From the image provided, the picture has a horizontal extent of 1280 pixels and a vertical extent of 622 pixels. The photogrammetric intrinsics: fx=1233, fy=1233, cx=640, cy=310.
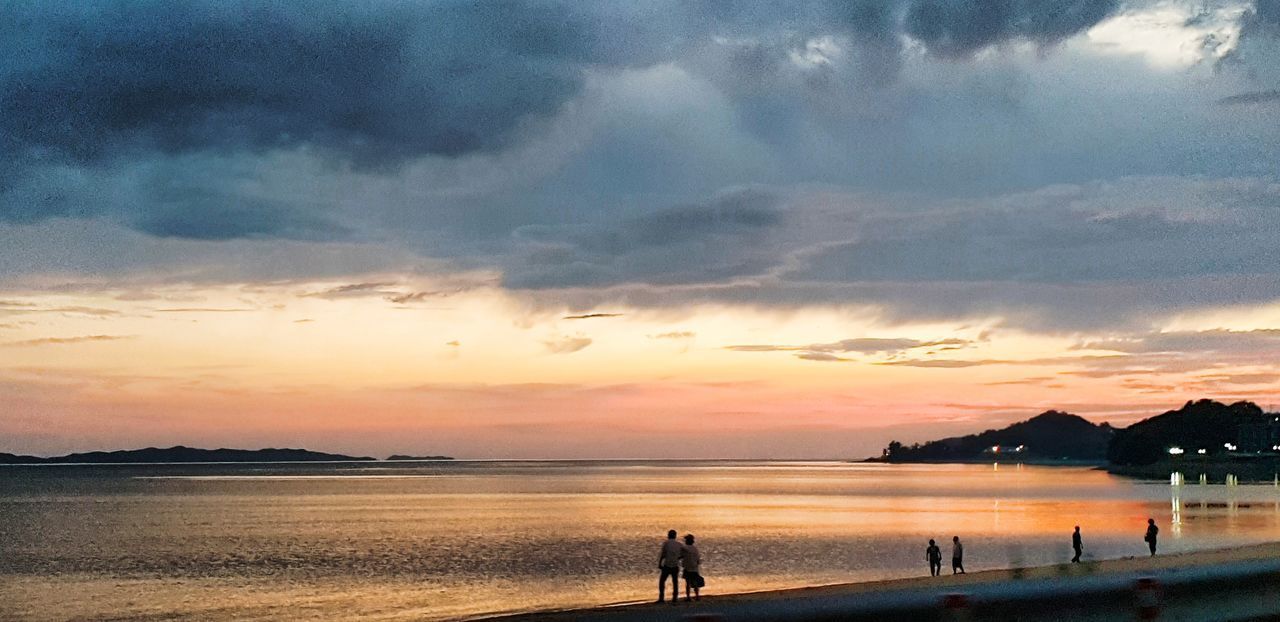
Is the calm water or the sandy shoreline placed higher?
the sandy shoreline

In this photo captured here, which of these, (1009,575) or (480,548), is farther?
(480,548)

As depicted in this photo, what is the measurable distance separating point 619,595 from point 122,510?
4461 inches

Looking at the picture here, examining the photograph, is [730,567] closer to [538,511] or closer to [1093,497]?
[538,511]

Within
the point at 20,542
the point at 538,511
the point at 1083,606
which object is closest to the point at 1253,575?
the point at 1083,606

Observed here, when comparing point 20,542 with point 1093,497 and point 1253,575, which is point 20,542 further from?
point 1093,497

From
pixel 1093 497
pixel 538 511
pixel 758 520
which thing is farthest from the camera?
pixel 1093 497

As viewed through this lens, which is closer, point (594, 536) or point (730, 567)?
point (730, 567)

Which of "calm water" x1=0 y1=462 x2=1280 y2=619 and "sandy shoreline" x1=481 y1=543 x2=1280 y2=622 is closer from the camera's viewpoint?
"sandy shoreline" x1=481 y1=543 x2=1280 y2=622

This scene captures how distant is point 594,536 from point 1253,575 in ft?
265

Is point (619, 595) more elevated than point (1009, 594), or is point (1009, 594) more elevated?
point (1009, 594)

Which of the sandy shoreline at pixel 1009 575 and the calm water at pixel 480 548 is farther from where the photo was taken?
the calm water at pixel 480 548

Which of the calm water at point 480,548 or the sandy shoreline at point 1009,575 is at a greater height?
the sandy shoreline at point 1009,575

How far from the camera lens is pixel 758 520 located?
119 m

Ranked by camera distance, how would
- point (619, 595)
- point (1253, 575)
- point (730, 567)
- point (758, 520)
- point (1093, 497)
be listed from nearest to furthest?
point (1253, 575), point (619, 595), point (730, 567), point (758, 520), point (1093, 497)
